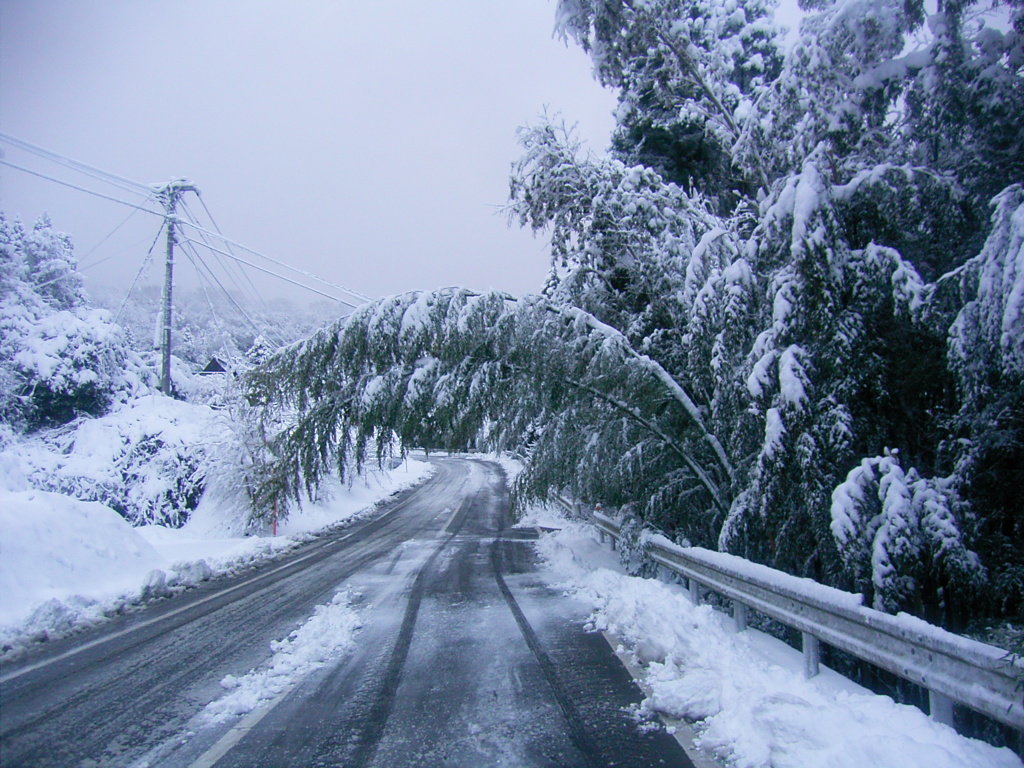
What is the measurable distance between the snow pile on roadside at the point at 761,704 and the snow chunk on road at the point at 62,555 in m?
6.83

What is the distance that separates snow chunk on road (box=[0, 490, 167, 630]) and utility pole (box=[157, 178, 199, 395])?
841 cm

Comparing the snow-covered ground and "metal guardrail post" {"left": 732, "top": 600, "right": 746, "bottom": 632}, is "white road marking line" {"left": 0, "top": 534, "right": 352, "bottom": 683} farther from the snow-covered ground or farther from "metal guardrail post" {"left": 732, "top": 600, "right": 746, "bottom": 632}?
"metal guardrail post" {"left": 732, "top": 600, "right": 746, "bottom": 632}

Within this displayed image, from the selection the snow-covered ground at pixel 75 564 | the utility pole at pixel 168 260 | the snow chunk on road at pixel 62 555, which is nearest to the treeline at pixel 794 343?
the snow-covered ground at pixel 75 564

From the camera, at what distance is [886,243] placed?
20.2 feet

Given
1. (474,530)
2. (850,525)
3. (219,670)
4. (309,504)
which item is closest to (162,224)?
(309,504)

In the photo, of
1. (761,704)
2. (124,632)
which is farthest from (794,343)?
(124,632)

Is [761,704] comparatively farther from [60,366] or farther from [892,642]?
[60,366]

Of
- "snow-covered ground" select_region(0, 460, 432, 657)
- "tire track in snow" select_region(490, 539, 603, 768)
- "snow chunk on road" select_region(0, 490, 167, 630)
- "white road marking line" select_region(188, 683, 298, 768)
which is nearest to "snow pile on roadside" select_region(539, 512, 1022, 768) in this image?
"tire track in snow" select_region(490, 539, 603, 768)

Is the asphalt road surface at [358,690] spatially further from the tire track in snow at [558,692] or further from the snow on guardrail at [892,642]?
the snow on guardrail at [892,642]

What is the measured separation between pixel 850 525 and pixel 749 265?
2810mm

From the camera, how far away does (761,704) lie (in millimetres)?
4102

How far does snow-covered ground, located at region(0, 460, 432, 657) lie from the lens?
25.0ft

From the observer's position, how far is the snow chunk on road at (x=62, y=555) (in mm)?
8297

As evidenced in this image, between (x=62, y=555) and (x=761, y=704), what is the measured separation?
31.4ft
